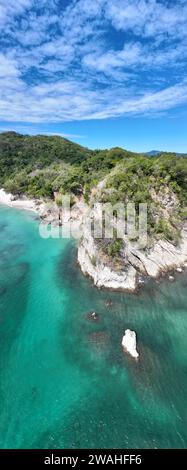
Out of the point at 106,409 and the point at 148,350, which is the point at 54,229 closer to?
the point at 148,350

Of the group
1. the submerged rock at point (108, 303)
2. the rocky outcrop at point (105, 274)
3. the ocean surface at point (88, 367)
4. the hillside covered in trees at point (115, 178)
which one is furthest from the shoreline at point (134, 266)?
the hillside covered in trees at point (115, 178)

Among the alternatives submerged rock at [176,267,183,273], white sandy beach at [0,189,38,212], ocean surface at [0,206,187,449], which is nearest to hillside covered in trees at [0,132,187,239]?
white sandy beach at [0,189,38,212]

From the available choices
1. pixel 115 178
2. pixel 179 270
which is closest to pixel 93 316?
pixel 179 270

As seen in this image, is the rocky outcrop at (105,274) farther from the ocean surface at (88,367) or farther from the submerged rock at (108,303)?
the submerged rock at (108,303)

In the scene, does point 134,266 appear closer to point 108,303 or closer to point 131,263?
point 131,263

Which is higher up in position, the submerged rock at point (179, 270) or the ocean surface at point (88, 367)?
the submerged rock at point (179, 270)

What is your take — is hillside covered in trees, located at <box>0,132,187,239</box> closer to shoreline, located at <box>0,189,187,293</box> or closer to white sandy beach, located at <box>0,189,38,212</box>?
white sandy beach, located at <box>0,189,38,212</box>

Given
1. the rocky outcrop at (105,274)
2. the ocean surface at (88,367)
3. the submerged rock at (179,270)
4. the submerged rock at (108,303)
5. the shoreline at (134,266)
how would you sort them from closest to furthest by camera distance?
the ocean surface at (88,367)
the submerged rock at (108,303)
the rocky outcrop at (105,274)
the shoreline at (134,266)
the submerged rock at (179,270)

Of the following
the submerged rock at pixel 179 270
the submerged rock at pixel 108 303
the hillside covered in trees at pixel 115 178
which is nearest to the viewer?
the submerged rock at pixel 108 303
